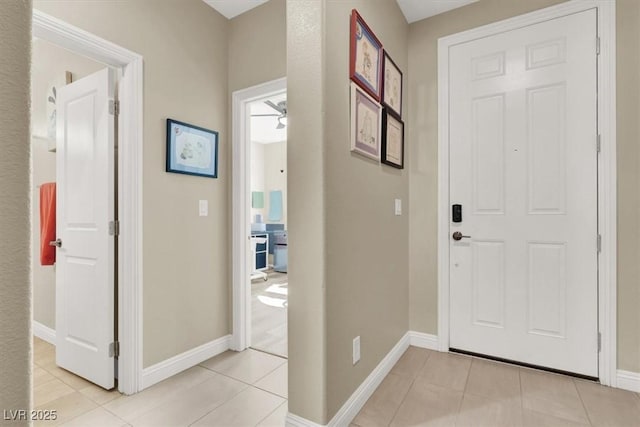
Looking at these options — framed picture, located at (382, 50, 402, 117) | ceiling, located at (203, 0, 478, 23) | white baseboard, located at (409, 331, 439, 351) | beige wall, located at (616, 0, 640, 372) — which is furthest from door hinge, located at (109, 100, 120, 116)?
beige wall, located at (616, 0, 640, 372)

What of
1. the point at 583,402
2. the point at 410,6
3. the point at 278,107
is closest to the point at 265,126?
the point at 278,107

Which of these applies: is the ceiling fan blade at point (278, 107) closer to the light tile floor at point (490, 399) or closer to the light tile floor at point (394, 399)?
the light tile floor at point (394, 399)

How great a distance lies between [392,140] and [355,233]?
2.83 ft

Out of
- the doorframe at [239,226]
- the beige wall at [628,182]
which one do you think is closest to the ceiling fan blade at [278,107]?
the doorframe at [239,226]

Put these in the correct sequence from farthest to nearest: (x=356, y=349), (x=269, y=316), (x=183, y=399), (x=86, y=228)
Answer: (x=269, y=316)
(x=86, y=228)
(x=183, y=399)
(x=356, y=349)

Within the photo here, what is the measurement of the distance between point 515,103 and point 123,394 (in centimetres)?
319

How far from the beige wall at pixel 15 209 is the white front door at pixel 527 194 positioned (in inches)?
96.8

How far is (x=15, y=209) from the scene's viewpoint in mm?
483

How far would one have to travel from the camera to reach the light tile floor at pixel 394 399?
166 centimetres

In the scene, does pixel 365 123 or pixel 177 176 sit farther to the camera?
pixel 177 176

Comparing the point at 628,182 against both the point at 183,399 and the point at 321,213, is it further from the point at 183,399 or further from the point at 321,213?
the point at 183,399

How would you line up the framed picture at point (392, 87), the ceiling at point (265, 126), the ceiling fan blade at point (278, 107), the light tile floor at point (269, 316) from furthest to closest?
the ceiling at point (265, 126)
the ceiling fan blade at point (278, 107)
the light tile floor at point (269, 316)
the framed picture at point (392, 87)

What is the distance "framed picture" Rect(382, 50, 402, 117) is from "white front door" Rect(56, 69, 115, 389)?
1.74 meters

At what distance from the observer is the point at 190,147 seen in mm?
2297
